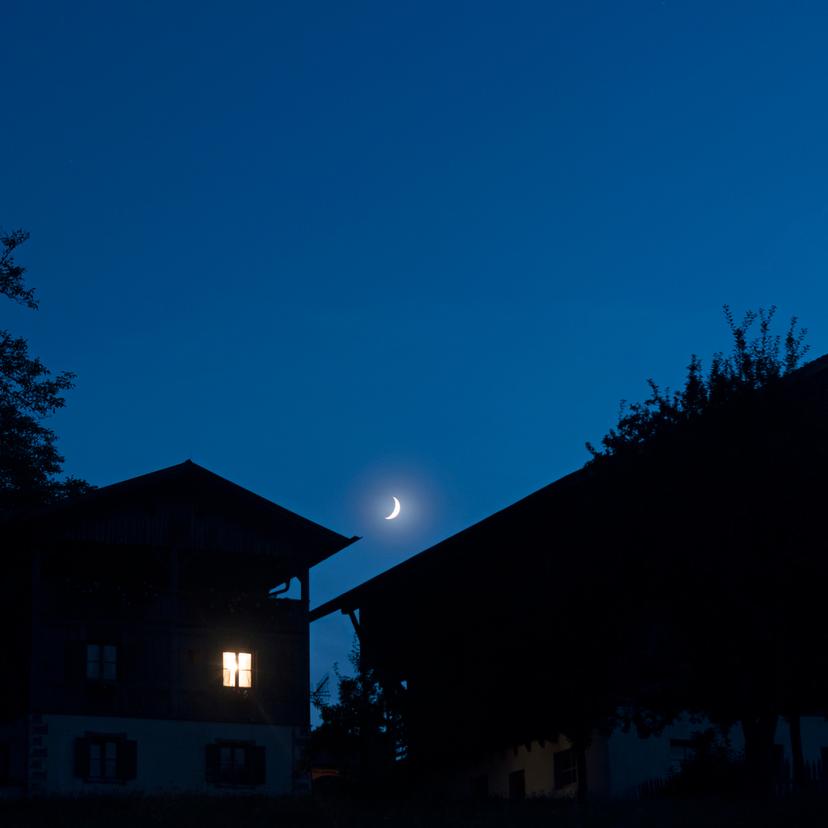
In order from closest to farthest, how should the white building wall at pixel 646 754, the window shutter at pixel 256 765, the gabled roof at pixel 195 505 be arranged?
the white building wall at pixel 646 754 → the gabled roof at pixel 195 505 → the window shutter at pixel 256 765

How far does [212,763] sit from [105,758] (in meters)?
3.06

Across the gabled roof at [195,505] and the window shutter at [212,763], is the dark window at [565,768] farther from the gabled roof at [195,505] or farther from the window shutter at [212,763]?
the gabled roof at [195,505]

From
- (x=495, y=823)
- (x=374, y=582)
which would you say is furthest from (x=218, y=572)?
(x=495, y=823)

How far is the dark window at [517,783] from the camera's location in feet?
135

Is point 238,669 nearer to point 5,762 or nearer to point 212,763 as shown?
point 212,763

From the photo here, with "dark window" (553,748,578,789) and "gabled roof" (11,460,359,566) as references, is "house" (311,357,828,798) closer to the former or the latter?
"dark window" (553,748,578,789)

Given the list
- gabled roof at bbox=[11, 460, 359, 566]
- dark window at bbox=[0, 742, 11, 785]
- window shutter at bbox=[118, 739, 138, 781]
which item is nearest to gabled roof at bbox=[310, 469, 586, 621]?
gabled roof at bbox=[11, 460, 359, 566]

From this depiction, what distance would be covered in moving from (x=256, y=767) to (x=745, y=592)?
19321mm

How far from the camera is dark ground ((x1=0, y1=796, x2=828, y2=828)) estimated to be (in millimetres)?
26203

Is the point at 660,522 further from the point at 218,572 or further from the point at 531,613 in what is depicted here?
the point at 218,572

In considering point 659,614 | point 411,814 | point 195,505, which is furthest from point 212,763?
point 659,614

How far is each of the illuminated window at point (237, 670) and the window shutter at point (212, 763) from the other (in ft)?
6.94

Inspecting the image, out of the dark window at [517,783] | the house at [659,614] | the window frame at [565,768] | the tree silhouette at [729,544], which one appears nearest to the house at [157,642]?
the house at [659,614]

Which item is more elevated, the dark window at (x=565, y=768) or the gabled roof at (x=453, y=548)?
the gabled roof at (x=453, y=548)
